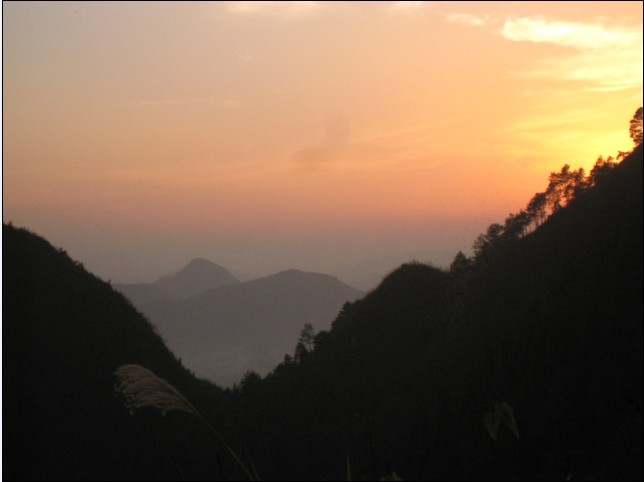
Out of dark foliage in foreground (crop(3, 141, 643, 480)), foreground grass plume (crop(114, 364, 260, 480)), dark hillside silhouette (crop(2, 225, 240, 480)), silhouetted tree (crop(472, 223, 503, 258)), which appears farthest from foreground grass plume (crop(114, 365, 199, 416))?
silhouetted tree (crop(472, 223, 503, 258))

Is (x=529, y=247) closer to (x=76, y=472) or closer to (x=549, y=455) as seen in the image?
(x=549, y=455)

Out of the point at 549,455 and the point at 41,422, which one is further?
the point at 41,422

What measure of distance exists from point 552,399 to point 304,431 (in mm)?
20800

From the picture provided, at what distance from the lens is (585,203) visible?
55594 millimetres

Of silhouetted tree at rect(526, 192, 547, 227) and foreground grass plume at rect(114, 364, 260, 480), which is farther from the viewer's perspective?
silhouetted tree at rect(526, 192, 547, 227)

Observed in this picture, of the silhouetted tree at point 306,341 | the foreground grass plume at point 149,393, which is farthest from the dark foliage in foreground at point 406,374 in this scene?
the foreground grass plume at point 149,393

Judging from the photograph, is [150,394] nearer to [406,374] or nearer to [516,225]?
[406,374]

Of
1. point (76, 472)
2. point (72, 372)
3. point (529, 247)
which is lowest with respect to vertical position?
point (76, 472)

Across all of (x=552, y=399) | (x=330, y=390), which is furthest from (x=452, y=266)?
(x=552, y=399)

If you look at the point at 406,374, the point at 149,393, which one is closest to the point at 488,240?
the point at 406,374

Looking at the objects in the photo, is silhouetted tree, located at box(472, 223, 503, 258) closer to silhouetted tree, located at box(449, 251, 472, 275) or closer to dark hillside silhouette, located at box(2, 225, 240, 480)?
silhouetted tree, located at box(449, 251, 472, 275)

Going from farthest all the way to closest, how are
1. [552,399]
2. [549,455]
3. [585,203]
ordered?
[585,203] < [552,399] < [549,455]

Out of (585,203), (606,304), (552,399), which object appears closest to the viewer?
(552,399)

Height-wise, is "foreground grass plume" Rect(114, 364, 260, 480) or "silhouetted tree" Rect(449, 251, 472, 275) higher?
"silhouetted tree" Rect(449, 251, 472, 275)
